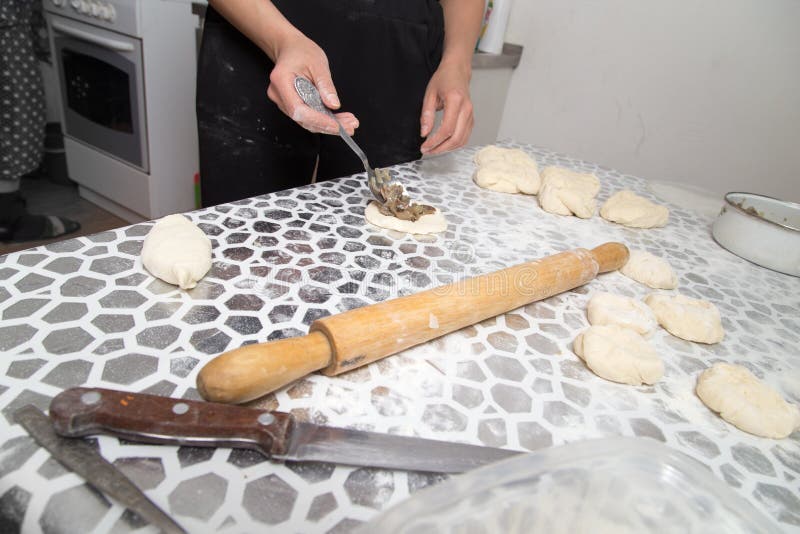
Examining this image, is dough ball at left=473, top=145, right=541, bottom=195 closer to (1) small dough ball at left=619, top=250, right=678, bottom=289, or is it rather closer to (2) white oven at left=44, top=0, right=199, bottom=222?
(1) small dough ball at left=619, top=250, right=678, bottom=289

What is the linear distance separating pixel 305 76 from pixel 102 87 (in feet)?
5.93

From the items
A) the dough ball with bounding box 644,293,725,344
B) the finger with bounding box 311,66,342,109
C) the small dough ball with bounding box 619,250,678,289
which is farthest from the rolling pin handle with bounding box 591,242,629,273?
the finger with bounding box 311,66,342,109

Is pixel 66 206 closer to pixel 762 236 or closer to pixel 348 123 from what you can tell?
pixel 348 123

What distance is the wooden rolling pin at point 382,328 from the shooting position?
0.50 metres

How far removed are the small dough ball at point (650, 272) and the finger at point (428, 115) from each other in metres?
0.57

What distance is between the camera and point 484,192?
1.23m

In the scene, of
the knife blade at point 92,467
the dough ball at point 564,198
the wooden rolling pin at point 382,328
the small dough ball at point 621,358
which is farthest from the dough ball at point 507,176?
the knife blade at point 92,467

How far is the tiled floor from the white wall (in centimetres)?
234

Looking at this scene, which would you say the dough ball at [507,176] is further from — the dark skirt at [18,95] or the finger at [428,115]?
the dark skirt at [18,95]

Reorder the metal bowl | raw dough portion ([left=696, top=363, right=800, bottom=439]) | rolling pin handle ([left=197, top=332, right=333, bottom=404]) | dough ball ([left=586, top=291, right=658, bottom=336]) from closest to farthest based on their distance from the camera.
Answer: rolling pin handle ([left=197, top=332, right=333, bottom=404]) < raw dough portion ([left=696, top=363, right=800, bottom=439]) < dough ball ([left=586, top=291, right=658, bottom=336]) < the metal bowl

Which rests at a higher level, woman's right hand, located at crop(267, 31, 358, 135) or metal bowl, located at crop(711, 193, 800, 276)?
woman's right hand, located at crop(267, 31, 358, 135)

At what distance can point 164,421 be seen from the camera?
1.47ft

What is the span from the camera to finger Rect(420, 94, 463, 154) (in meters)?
1.22

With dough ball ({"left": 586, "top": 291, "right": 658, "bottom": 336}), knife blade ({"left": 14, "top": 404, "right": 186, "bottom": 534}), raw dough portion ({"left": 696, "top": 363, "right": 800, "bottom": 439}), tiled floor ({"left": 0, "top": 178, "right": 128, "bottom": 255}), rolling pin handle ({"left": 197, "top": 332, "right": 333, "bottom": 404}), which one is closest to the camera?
knife blade ({"left": 14, "top": 404, "right": 186, "bottom": 534})
